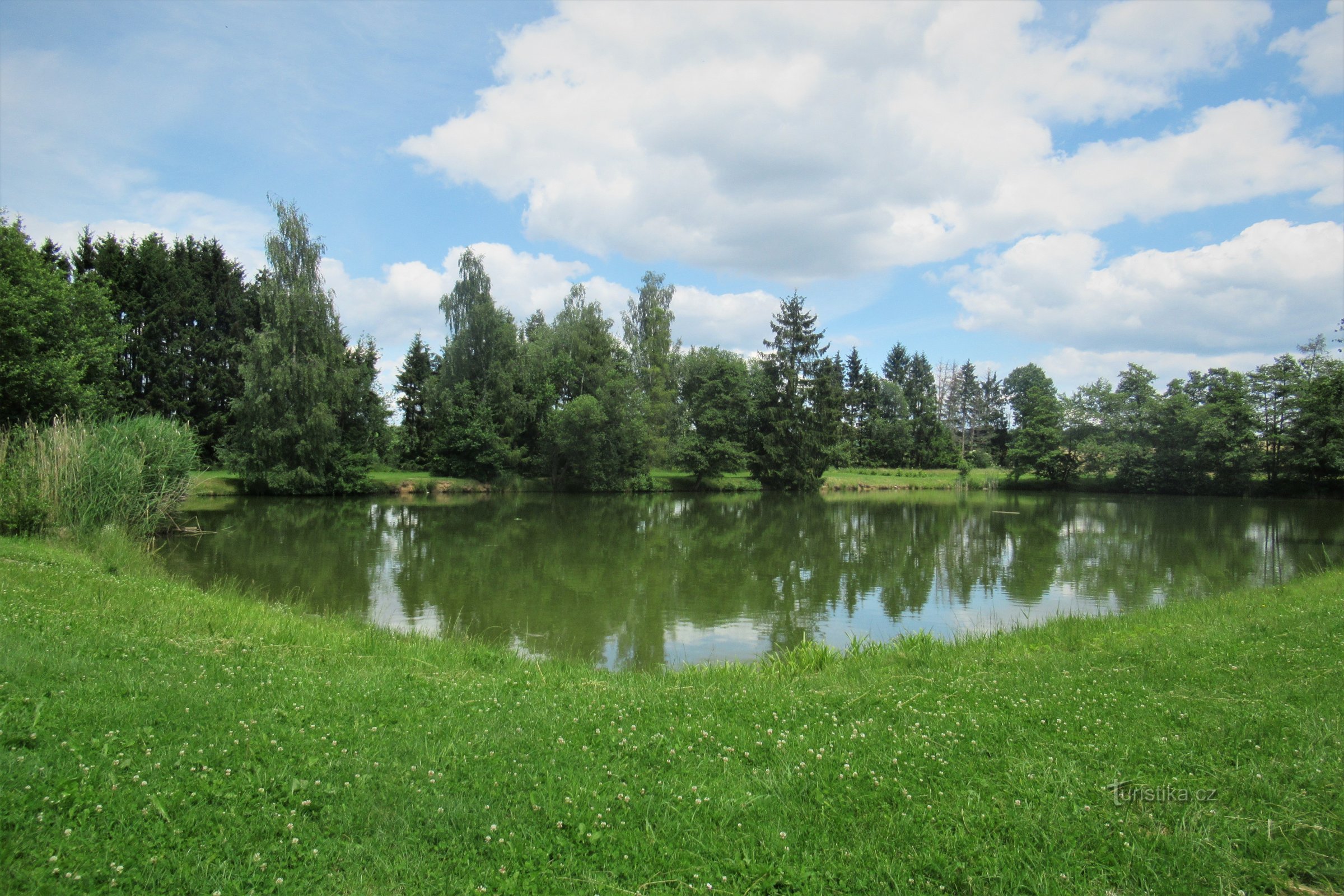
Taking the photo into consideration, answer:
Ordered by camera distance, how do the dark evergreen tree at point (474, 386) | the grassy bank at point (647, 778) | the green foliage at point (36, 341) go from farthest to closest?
1. the dark evergreen tree at point (474, 386)
2. the green foliage at point (36, 341)
3. the grassy bank at point (647, 778)

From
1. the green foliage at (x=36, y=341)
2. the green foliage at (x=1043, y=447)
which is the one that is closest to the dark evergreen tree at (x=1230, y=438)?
the green foliage at (x=1043, y=447)

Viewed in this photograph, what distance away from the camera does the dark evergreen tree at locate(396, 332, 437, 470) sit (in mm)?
55438

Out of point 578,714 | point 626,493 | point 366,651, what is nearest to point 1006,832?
point 578,714

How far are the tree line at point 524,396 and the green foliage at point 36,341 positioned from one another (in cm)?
17

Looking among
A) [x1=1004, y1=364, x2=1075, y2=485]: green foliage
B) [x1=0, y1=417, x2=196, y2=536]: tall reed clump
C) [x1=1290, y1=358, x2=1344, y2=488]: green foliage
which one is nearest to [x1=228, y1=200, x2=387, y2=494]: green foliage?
[x1=0, y1=417, x2=196, y2=536]: tall reed clump

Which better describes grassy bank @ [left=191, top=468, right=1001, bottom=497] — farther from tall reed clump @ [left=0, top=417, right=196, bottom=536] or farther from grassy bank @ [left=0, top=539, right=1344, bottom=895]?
A: grassy bank @ [left=0, top=539, right=1344, bottom=895]

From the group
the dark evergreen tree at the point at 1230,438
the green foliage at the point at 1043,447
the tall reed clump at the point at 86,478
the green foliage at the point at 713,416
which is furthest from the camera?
the green foliage at the point at 1043,447

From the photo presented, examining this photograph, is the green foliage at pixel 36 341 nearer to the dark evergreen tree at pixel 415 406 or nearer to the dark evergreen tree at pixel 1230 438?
the dark evergreen tree at pixel 415 406

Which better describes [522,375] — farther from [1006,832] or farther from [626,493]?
[1006,832]

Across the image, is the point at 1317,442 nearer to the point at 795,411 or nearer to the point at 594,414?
the point at 795,411

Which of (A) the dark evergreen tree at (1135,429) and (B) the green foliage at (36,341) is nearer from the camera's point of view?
(B) the green foliage at (36,341)

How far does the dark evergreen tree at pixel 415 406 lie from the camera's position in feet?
182

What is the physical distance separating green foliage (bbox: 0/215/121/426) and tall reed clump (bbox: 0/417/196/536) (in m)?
3.52

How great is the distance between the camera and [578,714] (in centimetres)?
554
